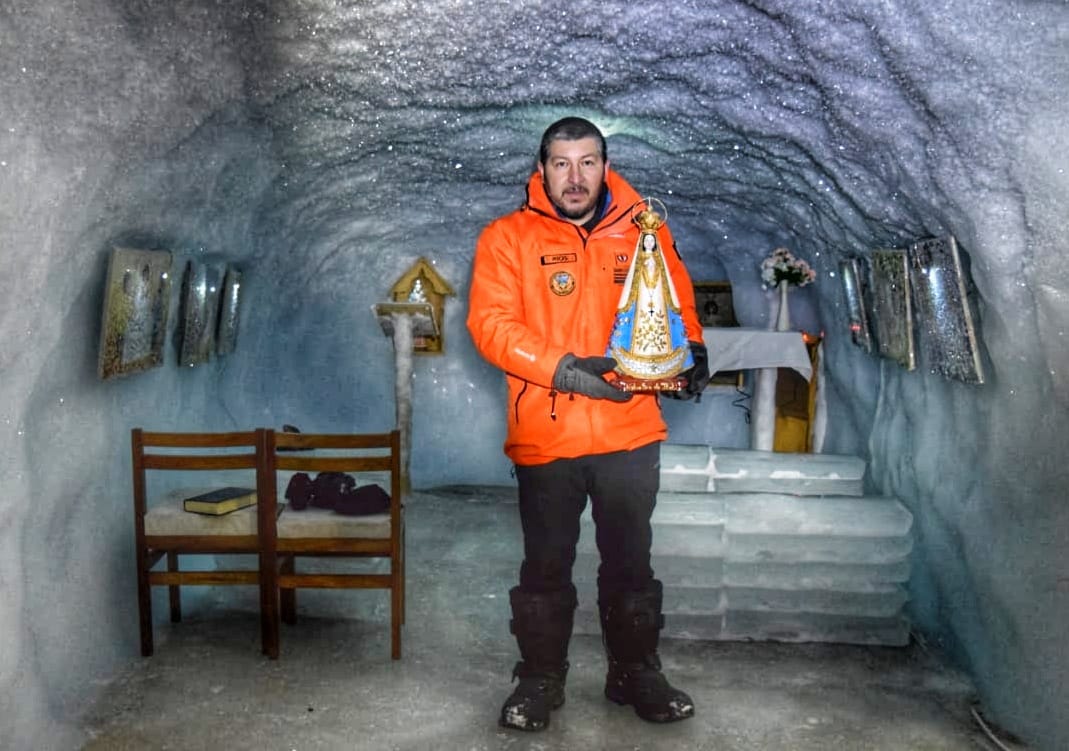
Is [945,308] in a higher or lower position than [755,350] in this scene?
higher

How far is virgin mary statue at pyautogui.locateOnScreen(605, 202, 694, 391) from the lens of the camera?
9.54 ft

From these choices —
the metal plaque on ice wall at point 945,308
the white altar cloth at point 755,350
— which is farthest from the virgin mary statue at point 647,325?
the white altar cloth at point 755,350

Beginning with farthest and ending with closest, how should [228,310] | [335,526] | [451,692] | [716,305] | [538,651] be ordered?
[716,305]
[228,310]
[335,526]
[451,692]
[538,651]

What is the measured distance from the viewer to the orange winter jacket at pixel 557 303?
300 cm

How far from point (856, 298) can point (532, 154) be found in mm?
1843

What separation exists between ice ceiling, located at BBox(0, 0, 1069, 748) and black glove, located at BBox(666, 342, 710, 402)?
94 cm

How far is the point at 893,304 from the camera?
4.18 metres

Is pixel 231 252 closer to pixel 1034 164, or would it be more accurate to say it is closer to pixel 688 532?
pixel 688 532

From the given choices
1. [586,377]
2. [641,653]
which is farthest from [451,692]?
[586,377]

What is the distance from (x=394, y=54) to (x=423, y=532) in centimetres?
340

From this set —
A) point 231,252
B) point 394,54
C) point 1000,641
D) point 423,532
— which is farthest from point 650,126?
point 423,532

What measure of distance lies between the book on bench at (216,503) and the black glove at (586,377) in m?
1.52

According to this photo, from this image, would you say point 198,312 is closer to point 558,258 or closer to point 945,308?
point 558,258

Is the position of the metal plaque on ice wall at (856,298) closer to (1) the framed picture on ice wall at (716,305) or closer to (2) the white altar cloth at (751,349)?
Answer: (2) the white altar cloth at (751,349)
